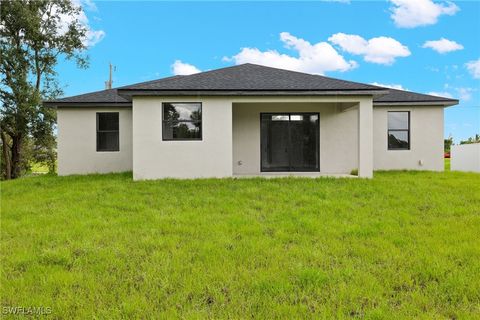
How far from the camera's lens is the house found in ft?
34.0

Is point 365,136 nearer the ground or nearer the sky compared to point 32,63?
nearer the ground

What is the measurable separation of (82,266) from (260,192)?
5.10m

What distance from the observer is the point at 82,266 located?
402 cm

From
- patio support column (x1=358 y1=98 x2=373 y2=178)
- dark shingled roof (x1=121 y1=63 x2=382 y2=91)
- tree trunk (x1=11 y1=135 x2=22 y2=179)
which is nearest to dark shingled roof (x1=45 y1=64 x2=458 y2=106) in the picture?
dark shingled roof (x1=121 y1=63 x2=382 y2=91)

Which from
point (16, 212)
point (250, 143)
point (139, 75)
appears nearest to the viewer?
point (16, 212)

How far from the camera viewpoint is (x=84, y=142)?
1301 centimetres

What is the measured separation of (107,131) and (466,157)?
20.1 metres

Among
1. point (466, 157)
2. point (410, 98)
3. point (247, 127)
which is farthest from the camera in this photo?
point (466, 157)

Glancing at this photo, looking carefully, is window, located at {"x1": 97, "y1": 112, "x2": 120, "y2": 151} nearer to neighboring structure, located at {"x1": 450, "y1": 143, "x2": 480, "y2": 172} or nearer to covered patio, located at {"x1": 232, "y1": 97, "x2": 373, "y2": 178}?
covered patio, located at {"x1": 232, "y1": 97, "x2": 373, "y2": 178}

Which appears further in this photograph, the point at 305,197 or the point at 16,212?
the point at 305,197

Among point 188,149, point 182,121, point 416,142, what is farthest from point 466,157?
point 182,121

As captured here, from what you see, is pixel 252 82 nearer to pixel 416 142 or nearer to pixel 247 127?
pixel 247 127

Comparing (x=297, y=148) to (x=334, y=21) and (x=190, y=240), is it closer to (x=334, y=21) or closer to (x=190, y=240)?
(x=190, y=240)

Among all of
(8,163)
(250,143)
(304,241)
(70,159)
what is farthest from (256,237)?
(8,163)
